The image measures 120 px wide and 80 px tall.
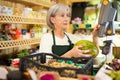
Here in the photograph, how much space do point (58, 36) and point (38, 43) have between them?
1.27 m

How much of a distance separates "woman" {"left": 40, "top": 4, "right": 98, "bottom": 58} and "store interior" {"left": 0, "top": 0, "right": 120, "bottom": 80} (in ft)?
1.12

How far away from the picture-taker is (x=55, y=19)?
1.96m

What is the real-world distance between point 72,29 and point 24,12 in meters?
1.40

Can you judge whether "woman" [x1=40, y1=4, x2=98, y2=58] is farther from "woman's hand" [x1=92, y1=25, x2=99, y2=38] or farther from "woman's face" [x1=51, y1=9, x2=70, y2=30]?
"woman's hand" [x1=92, y1=25, x2=99, y2=38]

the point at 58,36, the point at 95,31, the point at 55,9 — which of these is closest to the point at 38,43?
the point at 58,36

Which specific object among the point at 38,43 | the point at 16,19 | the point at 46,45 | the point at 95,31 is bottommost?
the point at 38,43

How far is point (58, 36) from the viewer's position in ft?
6.64

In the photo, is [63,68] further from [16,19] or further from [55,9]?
[16,19]

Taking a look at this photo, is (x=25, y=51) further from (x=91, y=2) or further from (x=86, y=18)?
(x=91, y=2)

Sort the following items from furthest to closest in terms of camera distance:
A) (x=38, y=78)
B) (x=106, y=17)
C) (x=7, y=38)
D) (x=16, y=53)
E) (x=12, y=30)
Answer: (x=16, y=53)
(x=12, y=30)
(x=7, y=38)
(x=106, y=17)
(x=38, y=78)

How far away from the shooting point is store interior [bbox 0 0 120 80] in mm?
1004

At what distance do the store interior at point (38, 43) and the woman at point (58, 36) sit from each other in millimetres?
341

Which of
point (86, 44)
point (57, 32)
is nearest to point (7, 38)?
point (57, 32)

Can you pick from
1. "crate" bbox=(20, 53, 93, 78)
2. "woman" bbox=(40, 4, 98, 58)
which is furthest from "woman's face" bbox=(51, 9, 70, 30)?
"crate" bbox=(20, 53, 93, 78)
